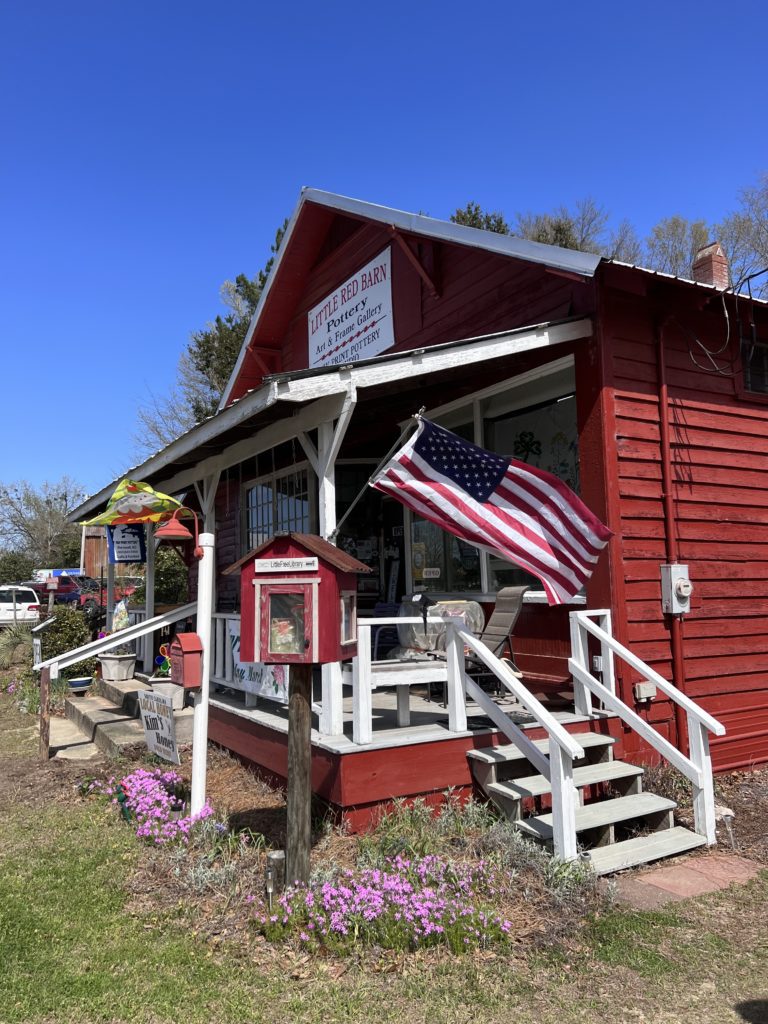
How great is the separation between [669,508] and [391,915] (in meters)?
4.05

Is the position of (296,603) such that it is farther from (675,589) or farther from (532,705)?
(675,589)

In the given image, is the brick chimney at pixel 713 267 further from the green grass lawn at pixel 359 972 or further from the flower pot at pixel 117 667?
the flower pot at pixel 117 667

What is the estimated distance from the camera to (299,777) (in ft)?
12.6

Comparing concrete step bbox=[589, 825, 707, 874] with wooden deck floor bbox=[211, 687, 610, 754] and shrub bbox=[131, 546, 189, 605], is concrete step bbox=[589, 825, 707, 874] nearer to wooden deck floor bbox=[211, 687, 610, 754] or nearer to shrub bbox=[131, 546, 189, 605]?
wooden deck floor bbox=[211, 687, 610, 754]

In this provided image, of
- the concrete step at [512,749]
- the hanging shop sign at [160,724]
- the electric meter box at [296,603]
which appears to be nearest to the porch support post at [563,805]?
the concrete step at [512,749]

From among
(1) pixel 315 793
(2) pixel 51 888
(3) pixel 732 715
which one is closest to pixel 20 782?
(2) pixel 51 888

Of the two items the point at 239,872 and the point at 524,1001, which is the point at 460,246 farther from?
the point at 524,1001

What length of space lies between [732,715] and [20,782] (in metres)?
6.26

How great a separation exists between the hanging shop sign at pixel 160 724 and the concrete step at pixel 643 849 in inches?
114

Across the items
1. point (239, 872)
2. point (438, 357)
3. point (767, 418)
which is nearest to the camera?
point (239, 872)

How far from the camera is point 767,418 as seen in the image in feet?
23.1

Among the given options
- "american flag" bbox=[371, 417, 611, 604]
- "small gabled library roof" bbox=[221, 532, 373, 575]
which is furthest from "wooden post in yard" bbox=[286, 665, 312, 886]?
"american flag" bbox=[371, 417, 611, 604]

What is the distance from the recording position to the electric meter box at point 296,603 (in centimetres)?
376

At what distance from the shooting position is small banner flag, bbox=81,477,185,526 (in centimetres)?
777
